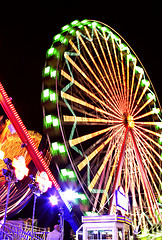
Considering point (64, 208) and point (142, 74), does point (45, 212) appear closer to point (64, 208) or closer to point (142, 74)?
point (64, 208)

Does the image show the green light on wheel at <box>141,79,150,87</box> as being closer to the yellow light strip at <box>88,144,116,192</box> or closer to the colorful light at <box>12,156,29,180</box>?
the yellow light strip at <box>88,144,116,192</box>

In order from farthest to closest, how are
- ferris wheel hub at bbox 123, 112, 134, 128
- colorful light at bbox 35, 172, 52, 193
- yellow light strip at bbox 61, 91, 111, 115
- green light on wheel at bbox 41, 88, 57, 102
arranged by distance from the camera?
1. ferris wheel hub at bbox 123, 112, 134, 128
2. yellow light strip at bbox 61, 91, 111, 115
3. green light on wheel at bbox 41, 88, 57, 102
4. colorful light at bbox 35, 172, 52, 193

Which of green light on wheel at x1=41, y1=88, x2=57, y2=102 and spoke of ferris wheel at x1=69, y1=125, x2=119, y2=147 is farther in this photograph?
green light on wheel at x1=41, y1=88, x2=57, y2=102

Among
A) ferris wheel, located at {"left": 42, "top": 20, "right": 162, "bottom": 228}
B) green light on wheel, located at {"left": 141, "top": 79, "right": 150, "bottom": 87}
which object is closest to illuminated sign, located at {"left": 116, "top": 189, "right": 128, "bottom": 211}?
ferris wheel, located at {"left": 42, "top": 20, "right": 162, "bottom": 228}

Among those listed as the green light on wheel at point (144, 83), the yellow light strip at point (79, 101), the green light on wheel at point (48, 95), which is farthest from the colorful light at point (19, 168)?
the green light on wheel at point (144, 83)

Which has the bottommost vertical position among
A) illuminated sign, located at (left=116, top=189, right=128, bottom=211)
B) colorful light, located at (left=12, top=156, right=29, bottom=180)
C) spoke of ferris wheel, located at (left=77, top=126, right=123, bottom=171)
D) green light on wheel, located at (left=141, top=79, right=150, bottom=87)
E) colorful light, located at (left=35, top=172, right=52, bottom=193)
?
illuminated sign, located at (left=116, top=189, right=128, bottom=211)

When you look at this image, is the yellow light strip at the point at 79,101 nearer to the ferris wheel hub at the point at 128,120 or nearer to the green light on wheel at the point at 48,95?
the green light on wheel at the point at 48,95

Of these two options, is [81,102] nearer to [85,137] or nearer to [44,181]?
[85,137]

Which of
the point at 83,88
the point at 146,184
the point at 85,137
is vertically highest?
the point at 83,88

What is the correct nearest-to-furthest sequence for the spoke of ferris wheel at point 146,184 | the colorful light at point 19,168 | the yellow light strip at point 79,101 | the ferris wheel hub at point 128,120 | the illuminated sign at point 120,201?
the colorful light at point 19,168 < the illuminated sign at point 120,201 < the yellow light strip at point 79,101 < the spoke of ferris wheel at point 146,184 < the ferris wheel hub at point 128,120

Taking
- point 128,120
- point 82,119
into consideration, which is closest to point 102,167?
point 82,119

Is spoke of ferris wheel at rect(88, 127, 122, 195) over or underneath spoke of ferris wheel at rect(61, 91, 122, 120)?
underneath

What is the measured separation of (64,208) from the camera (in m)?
16.1

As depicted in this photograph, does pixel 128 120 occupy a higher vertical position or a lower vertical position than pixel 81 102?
lower
